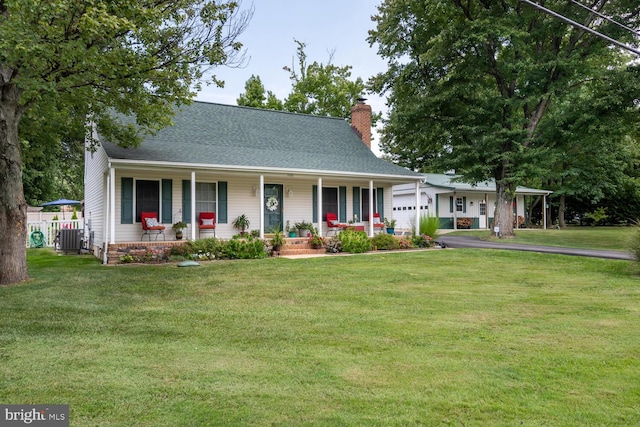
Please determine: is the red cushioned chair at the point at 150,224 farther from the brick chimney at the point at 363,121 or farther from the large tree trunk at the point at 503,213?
the large tree trunk at the point at 503,213

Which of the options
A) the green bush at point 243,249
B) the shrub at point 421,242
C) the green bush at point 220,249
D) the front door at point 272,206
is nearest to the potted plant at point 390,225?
the shrub at point 421,242

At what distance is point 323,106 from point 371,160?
15053mm

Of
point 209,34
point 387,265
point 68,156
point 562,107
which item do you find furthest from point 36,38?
point 68,156

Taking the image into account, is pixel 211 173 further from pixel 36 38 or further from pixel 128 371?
pixel 128 371

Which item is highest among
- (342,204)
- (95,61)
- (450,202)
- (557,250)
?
(95,61)

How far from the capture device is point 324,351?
3986mm

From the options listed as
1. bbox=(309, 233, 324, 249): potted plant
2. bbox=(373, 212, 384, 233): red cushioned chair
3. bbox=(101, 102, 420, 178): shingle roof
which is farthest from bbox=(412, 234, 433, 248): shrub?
bbox=(309, 233, 324, 249): potted plant

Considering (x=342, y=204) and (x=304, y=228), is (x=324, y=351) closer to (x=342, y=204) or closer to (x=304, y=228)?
(x=304, y=228)

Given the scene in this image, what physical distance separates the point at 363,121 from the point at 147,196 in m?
10.3

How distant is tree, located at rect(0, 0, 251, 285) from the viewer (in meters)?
6.20

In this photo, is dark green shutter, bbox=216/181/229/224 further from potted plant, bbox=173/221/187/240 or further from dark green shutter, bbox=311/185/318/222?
dark green shutter, bbox=311/185/318/222

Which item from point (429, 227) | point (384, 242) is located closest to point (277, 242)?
point (384, 242)

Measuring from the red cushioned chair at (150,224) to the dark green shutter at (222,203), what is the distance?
6.28ft

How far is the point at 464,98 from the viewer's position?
741 inches
